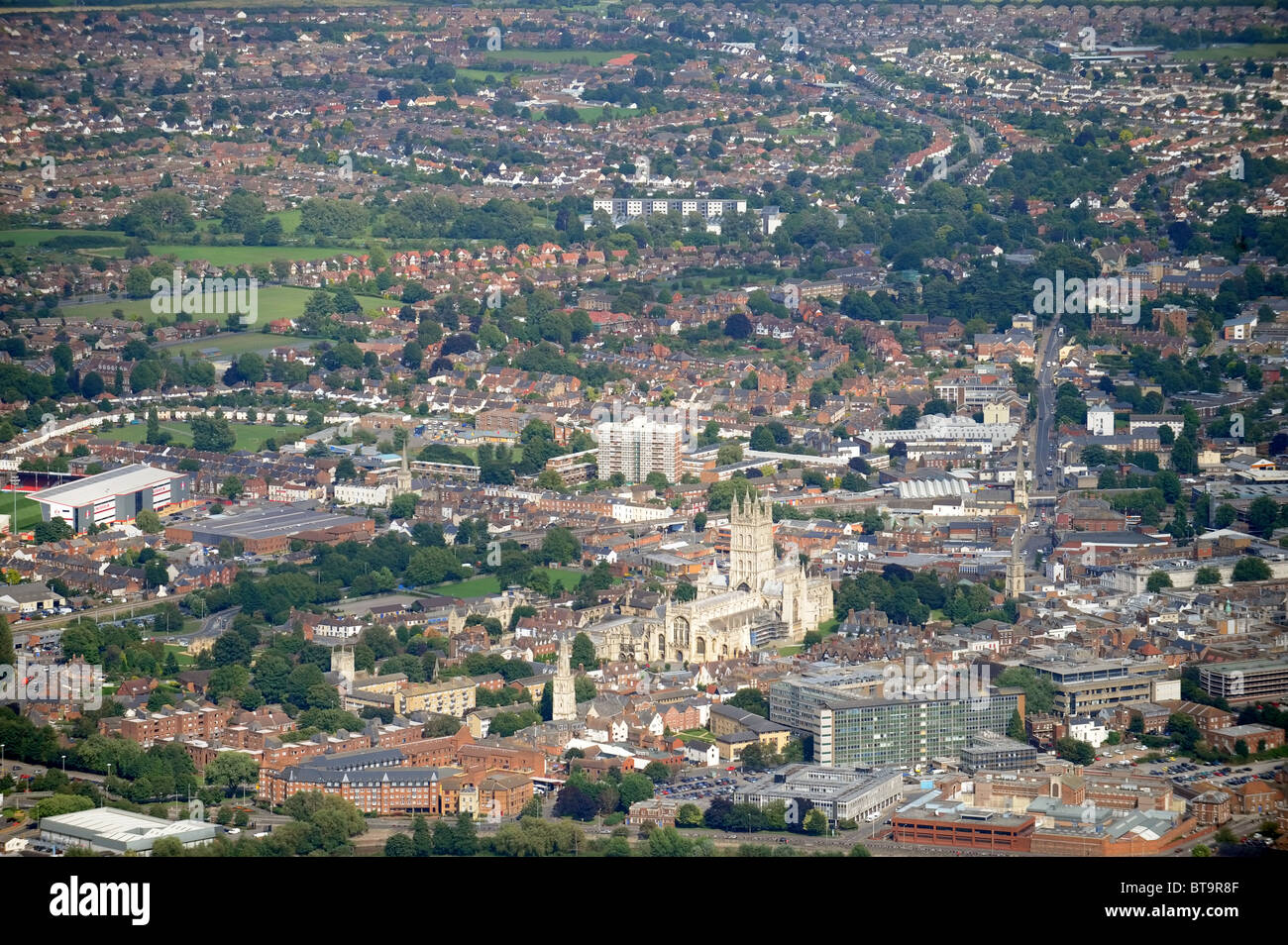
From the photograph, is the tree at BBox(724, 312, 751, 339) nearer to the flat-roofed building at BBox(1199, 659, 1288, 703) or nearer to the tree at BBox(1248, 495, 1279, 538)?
the tree at BBox(1248, 495, 1279, 538)

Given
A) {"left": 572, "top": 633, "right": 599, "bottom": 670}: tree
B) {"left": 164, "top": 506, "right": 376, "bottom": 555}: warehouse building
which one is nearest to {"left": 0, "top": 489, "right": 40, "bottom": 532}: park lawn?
{"left": 164, "top": 506, "right": 376, "bottom": 555}: warehouse building

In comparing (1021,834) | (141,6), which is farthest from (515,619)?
(141,6)

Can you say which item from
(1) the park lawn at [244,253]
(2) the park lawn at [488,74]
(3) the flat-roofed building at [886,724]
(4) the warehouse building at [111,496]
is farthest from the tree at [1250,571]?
(2) the park lawn at [488,74]

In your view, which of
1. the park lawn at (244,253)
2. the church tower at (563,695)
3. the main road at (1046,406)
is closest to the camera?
the church tower at (563,695)

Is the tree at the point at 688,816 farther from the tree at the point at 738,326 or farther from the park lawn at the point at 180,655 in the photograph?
the tree at the point at 738,326

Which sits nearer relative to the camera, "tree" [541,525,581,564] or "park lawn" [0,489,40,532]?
"tree" [541,525,581,564]
